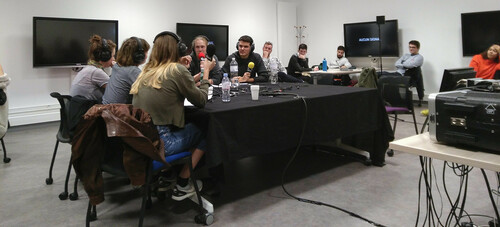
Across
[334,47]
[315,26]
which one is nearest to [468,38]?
[334,47]

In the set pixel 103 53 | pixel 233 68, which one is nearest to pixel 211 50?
pixel 233 68

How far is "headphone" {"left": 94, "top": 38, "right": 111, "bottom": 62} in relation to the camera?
9.73ft

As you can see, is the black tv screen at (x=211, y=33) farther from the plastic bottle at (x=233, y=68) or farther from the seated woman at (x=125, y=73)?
the seated woman at (x=125, y=73)

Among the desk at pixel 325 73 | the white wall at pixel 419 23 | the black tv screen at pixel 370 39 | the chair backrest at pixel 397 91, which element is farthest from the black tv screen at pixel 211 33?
the chair backrest at pixel 397 91

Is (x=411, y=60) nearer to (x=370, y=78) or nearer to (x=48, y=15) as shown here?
(x=370, y=78)

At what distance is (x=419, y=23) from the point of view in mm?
7047

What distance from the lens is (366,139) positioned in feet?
11.6

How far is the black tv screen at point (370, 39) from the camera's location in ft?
24.0

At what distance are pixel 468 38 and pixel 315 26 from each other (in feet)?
11.4

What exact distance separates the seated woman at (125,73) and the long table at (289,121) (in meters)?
0.57

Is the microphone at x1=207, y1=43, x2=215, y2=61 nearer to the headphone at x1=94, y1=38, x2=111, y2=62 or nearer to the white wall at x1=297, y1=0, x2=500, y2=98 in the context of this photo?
the headphone at x1=94, y1=38, x2=111, y2=62

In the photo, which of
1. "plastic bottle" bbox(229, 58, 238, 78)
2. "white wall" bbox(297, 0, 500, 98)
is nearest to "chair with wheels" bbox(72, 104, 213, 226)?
"plastic bottle" bbox(229, 58, 238, 78)

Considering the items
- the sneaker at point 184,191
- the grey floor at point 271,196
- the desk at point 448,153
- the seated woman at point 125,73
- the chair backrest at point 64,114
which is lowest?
the grey floor at point 271,196

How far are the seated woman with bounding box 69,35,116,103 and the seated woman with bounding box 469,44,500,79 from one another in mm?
4839
